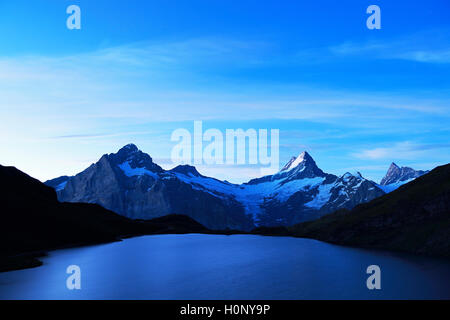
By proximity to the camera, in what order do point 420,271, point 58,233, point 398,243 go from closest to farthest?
point 420,271, point 398,243, point 58,233

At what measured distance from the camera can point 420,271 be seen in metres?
119

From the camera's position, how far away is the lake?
88875 mm

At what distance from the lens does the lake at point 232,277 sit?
88.9 m

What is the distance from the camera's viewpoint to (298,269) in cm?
12706

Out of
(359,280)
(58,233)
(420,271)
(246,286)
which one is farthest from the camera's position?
(58,233)

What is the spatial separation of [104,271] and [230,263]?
39503 millimetres

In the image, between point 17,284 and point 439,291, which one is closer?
point 439,291

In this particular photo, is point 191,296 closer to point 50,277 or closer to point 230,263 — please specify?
point 50,277

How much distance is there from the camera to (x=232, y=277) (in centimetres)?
11256

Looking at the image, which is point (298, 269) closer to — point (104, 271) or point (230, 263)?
point (230, 263)
